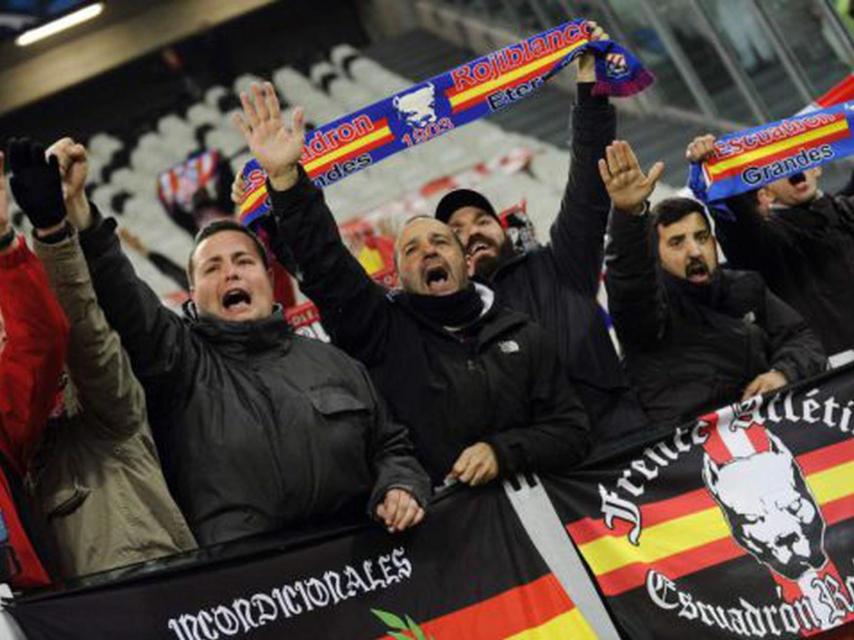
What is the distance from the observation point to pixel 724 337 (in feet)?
16.5

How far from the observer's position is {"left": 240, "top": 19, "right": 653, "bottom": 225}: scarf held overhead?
529cm

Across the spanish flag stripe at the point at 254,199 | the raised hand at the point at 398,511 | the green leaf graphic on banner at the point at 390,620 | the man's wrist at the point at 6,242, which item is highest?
the spanish flag stripe at the point at 254,199

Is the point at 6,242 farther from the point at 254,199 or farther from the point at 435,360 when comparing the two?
the point at 254,199

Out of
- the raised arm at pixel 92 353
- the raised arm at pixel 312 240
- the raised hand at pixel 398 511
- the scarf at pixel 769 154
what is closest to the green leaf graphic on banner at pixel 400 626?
the raised hand at pixel 398 511

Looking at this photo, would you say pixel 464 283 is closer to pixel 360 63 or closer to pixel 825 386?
pixel 825 386

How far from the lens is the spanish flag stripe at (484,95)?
544 cm

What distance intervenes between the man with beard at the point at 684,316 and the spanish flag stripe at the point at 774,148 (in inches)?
15.2

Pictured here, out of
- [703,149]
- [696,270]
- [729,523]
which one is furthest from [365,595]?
[703,149]

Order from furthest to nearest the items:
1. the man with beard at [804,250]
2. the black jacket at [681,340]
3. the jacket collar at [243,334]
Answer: the man with beard at [804,250] → the black jacket at [681,340] → the jacket collar at [243,334]

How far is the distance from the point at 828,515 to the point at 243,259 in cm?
179

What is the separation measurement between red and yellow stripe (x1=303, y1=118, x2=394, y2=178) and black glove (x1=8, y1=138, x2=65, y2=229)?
1826 mm

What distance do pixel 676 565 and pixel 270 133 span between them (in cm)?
161

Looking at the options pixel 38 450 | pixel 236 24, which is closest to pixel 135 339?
pixel 38 450

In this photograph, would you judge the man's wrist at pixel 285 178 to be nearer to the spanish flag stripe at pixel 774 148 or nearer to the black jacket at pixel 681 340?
the black jacket at pixel 681 340
